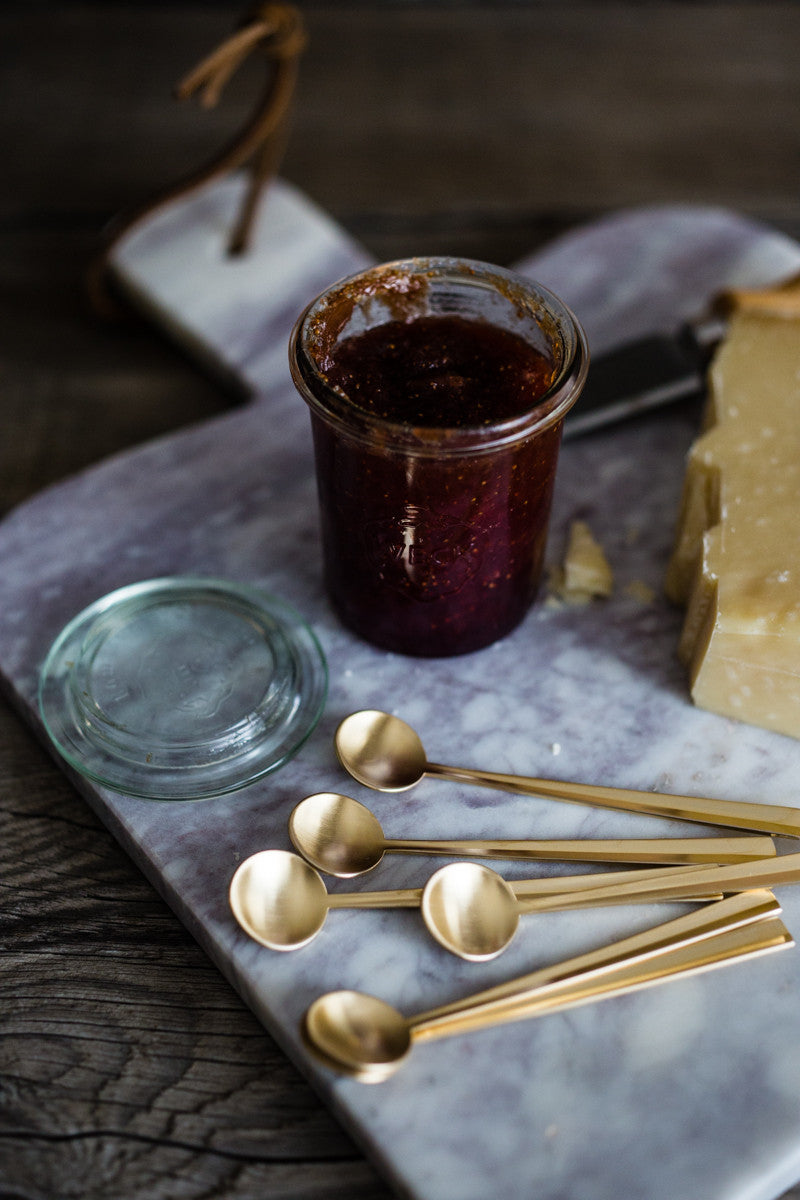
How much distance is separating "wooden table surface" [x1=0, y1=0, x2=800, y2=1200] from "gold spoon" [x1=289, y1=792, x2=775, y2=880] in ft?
0.49

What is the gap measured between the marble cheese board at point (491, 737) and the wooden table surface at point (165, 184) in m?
0.06

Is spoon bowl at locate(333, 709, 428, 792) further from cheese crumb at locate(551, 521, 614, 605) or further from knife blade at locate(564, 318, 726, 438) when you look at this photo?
knife blade at locate(564, 318, 726, 438)

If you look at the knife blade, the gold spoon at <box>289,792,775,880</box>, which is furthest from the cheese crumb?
the gold spoon at <box>289,792,775,880</box>

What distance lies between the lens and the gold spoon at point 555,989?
2.71 ft

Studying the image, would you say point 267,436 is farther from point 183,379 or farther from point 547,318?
point 547,318

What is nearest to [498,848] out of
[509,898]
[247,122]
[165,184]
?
[509,898]

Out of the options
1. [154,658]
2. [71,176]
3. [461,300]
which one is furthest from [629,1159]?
[71,176]

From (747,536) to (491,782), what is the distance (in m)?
0.36

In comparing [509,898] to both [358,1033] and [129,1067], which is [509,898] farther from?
[129,1067]

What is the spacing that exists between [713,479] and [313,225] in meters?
0.89

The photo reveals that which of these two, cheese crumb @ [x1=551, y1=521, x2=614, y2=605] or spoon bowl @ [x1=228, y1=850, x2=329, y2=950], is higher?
cheese crumb @ [x1=551, y1=521, x2=614, y2=605]

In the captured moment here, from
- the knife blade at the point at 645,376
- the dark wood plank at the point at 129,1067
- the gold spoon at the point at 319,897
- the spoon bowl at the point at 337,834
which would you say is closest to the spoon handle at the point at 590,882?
the gold spoon at the point at 319,897

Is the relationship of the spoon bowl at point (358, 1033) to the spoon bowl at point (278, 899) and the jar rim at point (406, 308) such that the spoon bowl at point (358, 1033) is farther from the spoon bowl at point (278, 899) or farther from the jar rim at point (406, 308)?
the jar rim at point (406, 308)

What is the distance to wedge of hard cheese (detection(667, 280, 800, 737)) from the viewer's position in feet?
3.31
